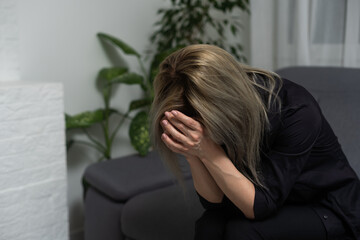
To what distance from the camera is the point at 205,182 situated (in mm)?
1227

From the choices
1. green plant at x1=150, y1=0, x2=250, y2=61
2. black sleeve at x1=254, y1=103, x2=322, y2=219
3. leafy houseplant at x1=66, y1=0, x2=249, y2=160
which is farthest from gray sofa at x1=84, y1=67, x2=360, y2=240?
green plant at x1=150, y1=0, x2=250, y2=61

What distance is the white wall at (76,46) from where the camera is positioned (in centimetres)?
210

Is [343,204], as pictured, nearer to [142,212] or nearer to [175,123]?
[175,123]

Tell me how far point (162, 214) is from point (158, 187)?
0.29m

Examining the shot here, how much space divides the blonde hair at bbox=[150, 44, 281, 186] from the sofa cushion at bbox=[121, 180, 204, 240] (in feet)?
1.13

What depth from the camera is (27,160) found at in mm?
1775

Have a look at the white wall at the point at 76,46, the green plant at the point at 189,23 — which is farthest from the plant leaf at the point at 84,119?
the green plant at the point at 189,23

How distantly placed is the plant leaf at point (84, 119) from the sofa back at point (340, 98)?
0.98 meters

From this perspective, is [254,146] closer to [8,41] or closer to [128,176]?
[128,176]

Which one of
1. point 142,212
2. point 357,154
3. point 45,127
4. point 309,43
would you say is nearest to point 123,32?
point 45,127

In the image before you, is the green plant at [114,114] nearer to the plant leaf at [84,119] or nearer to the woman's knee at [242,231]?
the plant leaf at [84,119]

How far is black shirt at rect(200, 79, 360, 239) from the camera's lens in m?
1.12

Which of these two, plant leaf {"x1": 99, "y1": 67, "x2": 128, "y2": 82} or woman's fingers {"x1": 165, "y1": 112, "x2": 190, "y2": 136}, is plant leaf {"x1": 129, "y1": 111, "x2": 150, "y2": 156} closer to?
plant leaf {"x1": 99, "y1": 67, "x2": 128, "y2": 82}

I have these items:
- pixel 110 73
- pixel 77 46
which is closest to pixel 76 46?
pixel 77 46
